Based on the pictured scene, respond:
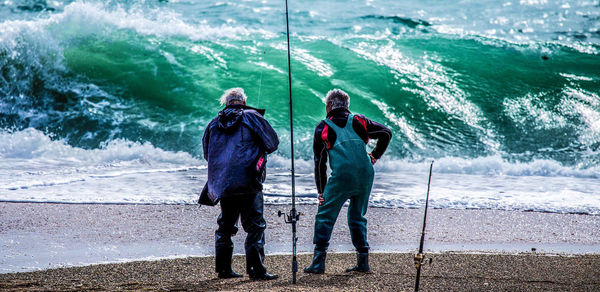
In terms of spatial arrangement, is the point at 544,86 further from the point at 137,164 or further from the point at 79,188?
the point at 79,188

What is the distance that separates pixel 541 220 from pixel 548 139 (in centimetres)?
658

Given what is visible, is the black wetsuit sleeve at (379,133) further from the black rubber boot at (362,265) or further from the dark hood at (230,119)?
the dark hood at (230,119)

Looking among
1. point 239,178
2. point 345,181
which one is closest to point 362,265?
point 345,181

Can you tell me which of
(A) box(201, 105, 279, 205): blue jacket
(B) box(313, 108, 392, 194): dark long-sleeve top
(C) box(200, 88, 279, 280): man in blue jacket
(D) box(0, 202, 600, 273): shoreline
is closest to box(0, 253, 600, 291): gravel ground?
(C) box(200, 88, 279, 280): man in blue jacket

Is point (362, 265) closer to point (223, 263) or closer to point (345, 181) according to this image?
point (345, 181)

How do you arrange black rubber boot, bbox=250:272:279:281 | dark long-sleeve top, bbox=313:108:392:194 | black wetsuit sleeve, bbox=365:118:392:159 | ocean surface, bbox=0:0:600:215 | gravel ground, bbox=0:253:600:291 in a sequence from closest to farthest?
gravel ground, bbox=0:253:600:291 < black rubber boot, bbox=250:272:279:281 < dark long-sleeve top, bbox=313:108:392:194 < black wetsuit sleeve, bbox=365:118:392:159 < ocean surface, bbox=0:0:600:215

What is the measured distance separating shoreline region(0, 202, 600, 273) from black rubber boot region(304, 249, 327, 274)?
0.68m

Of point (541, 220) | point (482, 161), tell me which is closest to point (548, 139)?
point (482, 161)

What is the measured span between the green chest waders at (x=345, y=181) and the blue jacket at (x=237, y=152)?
508mm

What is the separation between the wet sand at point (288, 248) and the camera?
3957 millimetres

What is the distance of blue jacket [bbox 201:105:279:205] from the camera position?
4.11 metres

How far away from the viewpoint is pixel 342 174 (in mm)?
4285

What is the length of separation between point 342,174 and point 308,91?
10683mm

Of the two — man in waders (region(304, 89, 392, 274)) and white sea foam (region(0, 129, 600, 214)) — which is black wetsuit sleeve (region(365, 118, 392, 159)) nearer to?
man in waders (region(304, 89, 392, 274))
